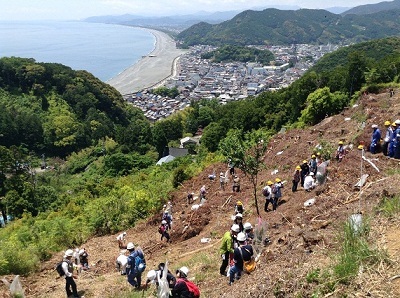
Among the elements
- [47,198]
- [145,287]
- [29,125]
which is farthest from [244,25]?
[145,287]

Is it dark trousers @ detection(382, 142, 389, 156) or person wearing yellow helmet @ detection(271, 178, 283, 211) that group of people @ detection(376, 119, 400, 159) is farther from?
person wearing yellow helmet @ detection(271, 178, 283, 211)

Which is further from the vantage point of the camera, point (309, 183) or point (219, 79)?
point (219, 79)

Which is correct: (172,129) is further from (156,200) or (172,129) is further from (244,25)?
(244,25)

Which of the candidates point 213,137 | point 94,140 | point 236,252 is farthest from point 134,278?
point 94,140

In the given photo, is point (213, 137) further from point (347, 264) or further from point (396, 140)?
point (347, 264)

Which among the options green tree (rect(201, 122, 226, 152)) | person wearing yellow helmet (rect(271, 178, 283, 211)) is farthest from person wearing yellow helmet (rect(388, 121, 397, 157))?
green tree (rect(201, 122, 226, 152))
